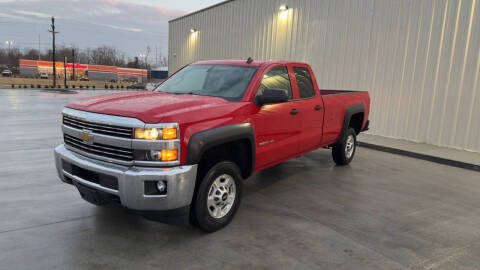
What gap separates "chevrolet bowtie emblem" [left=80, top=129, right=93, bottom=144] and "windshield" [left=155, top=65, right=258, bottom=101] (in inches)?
58.2

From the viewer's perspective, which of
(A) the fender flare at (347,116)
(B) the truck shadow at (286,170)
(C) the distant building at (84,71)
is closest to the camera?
(B) the truck shadow at (286,170)

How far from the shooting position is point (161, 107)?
3527 mm

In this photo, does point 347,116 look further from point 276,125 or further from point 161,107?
point 161,107

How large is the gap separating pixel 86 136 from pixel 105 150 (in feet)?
0.98

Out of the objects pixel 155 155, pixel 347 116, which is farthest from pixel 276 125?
pixel 347 116

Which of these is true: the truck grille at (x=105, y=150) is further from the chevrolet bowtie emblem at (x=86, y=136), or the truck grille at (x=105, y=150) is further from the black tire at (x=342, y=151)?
the black tire at (x=342, y=151)

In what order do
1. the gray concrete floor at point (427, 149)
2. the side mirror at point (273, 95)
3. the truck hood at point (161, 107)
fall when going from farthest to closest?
the gray concrete floor at point (427, 149) < the side mirror at point (273, 95) < the truck hood at point (161, 107)

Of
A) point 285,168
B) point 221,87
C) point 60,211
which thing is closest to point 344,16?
point 285,168

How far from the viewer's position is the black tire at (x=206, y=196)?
12.0 ft

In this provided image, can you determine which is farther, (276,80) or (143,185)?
(276,80)

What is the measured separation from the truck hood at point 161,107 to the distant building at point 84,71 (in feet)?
256

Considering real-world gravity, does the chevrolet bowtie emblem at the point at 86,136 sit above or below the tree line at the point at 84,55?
below

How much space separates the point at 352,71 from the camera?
1157cm

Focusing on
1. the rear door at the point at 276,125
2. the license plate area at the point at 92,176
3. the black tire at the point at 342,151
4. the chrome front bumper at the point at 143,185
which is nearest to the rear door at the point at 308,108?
the rear door at the point at 276,125
